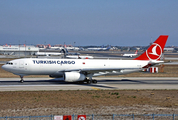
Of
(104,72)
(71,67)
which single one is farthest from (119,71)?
(71,67)

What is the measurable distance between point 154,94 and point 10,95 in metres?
18.8

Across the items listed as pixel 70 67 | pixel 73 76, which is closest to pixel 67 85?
pixel 73 76

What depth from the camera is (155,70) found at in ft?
202

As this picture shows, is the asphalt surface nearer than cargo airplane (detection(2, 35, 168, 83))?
Yes

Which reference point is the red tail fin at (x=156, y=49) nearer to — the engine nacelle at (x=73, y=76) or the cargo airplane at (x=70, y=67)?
the cargo airplane at (x=70, y=67)

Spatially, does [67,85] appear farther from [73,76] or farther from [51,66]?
[51,66]

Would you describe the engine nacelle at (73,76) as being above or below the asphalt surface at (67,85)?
above

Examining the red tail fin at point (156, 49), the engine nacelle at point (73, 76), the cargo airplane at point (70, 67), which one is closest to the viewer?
the engine nacelle at point (73, 76)

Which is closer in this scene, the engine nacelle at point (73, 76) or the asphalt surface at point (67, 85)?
the asphalt surface at point (67, 85)

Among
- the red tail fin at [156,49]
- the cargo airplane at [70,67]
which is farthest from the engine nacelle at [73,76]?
the red tail fin at [156,49]

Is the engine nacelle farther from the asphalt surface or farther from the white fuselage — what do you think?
the white fuselage

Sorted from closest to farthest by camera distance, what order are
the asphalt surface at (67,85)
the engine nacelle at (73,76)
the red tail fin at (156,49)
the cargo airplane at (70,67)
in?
the asphalt surface at (67,85) → the engine nacelle at (73,76) → the cargo airplane at (70,67) → the red tail fin at (156,49)

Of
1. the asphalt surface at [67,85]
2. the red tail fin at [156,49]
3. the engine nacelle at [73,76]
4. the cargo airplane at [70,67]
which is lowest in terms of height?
the asphalt surface at [67,85]

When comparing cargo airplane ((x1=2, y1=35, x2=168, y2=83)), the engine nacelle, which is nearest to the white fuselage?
cargo airplane ((x1=2, y1=35, x2=168, y2=83))
